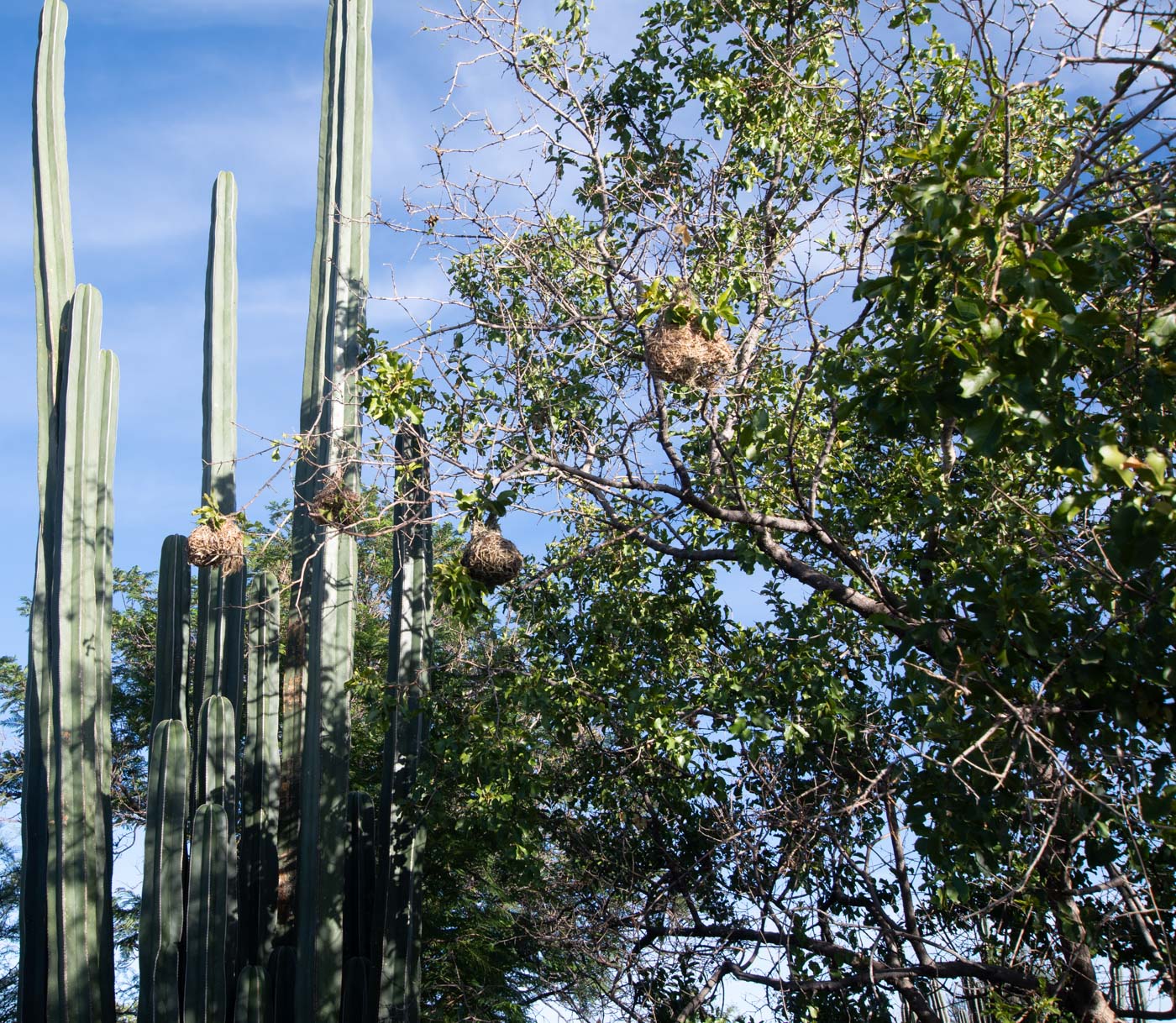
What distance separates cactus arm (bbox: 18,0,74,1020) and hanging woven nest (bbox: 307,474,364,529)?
3.19 metres

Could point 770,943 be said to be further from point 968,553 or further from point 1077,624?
point 1077,624

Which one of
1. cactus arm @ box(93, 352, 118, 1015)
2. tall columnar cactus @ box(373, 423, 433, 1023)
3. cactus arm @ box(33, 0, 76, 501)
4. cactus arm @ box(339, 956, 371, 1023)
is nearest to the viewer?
cactus arm @ box(339, 956, 371, 1023)

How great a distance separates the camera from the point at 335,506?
5715mm

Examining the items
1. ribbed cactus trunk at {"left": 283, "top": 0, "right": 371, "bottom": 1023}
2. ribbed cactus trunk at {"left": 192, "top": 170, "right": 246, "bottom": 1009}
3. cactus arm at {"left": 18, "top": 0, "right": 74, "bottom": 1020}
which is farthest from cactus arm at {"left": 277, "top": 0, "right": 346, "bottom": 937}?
cactus arm at {"left": 18, "top": 0, "right": 74, "bottom": 1020}

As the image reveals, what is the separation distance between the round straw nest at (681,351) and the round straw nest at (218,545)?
8.28ft

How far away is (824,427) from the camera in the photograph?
6.92 meters

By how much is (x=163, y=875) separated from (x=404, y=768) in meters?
1.54

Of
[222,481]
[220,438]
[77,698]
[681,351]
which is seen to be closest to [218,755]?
[77,698]

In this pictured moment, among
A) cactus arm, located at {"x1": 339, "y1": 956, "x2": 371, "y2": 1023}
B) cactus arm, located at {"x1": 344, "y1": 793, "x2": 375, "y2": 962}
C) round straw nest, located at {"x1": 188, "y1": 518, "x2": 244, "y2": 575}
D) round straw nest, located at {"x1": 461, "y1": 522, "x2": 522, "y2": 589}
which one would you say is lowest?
cactus arm, located at {"x1": 339, "y1": 956, "x2": 371, "y2": 1023}

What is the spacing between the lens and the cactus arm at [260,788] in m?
7.38

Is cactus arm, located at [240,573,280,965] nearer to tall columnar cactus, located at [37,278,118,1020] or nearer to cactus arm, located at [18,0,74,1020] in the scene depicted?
tall columnar cactus, located at [37,278,118,1020]

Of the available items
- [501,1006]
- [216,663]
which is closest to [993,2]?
[216,663]

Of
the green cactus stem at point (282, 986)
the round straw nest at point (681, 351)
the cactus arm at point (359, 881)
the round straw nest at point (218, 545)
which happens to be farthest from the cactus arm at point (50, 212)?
the round straw nest at point (681, 351)

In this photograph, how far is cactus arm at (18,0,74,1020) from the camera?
7.64 meters
